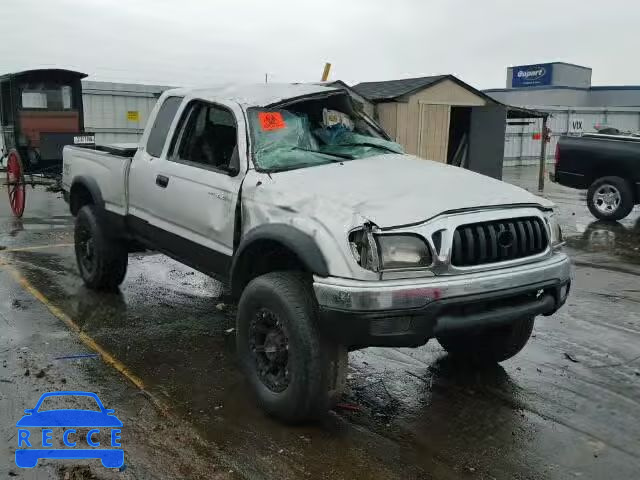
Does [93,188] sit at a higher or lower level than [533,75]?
lower

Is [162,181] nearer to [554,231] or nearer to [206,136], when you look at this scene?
[206,136]

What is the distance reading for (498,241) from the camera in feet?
11.6

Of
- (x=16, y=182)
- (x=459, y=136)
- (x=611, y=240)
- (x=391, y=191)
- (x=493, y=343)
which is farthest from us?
(x=459, y=136)

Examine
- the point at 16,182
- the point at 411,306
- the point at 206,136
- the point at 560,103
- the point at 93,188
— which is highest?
the point at 560,103

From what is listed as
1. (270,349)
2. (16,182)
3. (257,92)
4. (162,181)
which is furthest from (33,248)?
(270,349)

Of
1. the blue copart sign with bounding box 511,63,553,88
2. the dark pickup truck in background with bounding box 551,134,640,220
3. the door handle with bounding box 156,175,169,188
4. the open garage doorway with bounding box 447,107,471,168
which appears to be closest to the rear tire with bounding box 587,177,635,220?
the dark pickup truck in background with bounding box 551,134,640,220

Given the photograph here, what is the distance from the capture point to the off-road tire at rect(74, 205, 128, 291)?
5.96 m

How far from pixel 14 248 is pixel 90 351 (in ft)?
14.2

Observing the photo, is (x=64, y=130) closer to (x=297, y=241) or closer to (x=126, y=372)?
(x=126, y=372)

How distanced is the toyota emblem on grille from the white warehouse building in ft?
51.2

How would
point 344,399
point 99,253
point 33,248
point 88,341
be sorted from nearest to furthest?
point 344,399
point 88,341
point 99,253
point 33,248

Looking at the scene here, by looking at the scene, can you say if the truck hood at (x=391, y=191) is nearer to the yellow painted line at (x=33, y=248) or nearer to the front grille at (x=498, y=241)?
the front grille at (x=498, y=241)

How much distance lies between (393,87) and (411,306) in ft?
39.7

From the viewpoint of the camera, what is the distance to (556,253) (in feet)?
13.0
